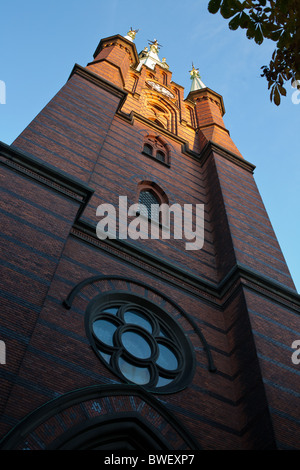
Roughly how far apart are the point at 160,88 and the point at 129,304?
15.7 metres

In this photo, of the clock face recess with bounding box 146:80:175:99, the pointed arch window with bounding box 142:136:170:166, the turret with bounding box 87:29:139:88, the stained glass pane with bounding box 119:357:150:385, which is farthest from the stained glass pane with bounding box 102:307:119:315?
the clock face recess with bounding box 146:80:175:99

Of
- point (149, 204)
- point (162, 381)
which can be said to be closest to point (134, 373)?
point (162, 381)

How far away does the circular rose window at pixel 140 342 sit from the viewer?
20.8ft

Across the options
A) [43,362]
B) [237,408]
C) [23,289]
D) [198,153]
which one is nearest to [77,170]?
[23,289]

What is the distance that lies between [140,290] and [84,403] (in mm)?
2765

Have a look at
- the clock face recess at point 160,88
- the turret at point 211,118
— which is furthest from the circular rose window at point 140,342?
the clock face recess at point 160,88

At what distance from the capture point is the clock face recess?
2039 centimetres

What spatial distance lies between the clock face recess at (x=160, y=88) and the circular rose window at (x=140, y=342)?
587 inches

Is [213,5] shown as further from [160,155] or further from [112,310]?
[160,155]

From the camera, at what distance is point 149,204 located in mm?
11242

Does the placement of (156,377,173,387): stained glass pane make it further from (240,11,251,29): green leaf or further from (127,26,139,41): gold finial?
(127,26,139,41): gold finial

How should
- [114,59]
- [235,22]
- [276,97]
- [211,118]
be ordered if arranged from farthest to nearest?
[211,118] < [114,59] < [276,97] < [235,22]

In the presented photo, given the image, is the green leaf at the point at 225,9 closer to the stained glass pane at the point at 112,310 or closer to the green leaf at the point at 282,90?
the green leaf at the point at 282,90
